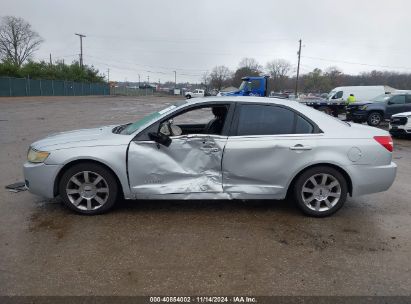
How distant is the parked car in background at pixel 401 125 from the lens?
1249cm

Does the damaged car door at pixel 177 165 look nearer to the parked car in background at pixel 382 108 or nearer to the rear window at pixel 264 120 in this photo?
the rear window at pixel 264 120

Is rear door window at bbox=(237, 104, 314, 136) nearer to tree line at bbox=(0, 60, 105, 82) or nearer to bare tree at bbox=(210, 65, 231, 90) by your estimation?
tree line at bbox=(0, 60, 105, 82)

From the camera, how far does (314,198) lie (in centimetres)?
443

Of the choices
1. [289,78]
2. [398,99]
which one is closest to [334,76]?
[289,78]

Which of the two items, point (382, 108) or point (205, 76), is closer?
point (382, 108)

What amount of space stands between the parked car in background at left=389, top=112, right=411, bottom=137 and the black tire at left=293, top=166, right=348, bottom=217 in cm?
988

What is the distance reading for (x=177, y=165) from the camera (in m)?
4.30

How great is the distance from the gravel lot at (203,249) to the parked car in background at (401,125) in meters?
8.65

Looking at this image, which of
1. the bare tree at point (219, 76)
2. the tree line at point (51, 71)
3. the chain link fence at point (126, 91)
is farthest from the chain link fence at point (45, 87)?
the bare tree at point (219, 76)

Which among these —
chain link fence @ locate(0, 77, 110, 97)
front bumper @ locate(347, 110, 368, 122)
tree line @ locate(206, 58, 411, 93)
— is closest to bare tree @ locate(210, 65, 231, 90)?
tree line @ locate(206, 58, 411, 93)

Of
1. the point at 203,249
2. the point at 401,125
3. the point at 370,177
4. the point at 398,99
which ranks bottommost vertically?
the point at 203,249

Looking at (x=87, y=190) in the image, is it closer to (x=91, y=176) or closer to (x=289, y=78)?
(x=91, y=176)

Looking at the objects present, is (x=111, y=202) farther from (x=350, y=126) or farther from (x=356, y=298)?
(x=350, y=126)

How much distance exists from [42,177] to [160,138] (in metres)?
1.55
